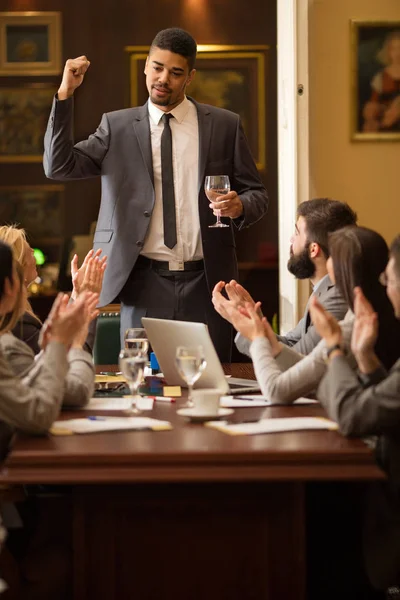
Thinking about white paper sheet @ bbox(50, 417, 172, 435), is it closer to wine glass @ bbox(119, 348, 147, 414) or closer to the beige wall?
wine glass @ bbox(119, 348, 147, 414)

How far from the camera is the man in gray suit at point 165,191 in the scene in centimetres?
360

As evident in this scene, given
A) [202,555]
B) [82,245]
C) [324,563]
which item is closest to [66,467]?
[202,555]

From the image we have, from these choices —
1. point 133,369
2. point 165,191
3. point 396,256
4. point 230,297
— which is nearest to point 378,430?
point 396,256

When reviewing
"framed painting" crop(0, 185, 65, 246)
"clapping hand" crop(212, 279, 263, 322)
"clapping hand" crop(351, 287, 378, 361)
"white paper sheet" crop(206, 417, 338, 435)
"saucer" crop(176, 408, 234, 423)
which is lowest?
Answer: "white paper sheet" crop(206, 417, 338, 435)

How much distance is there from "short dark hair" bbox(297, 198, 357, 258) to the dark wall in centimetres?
283

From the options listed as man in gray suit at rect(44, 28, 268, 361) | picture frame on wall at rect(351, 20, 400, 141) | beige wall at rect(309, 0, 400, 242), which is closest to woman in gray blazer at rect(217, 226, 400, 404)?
man in gray suit at rect(44, 28, 268, 361)

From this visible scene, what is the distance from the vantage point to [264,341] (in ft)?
7.68

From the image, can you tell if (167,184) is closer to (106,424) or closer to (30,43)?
(106,424)

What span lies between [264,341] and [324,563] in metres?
0.60

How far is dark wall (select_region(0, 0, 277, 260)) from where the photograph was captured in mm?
5816

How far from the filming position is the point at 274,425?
1925 mm

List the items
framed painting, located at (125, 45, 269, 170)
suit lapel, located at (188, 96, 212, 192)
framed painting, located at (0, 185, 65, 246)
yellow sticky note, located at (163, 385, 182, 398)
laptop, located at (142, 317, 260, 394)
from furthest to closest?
1. framed painting, located at (0, 185, 65, 246)
2. framed painting, located at (125, 45, 269, 170)
3. suit lapel, located at (188, 96, 212, 192)
4. yellow sticky note, located at (163, 385, 182, 398)
5. laptop, located at (142, 317, 260, 394)

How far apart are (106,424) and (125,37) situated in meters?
4.38

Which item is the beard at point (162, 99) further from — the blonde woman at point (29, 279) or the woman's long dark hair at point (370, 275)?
the woman's long dark hair at point (370, 275)
